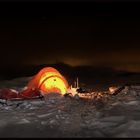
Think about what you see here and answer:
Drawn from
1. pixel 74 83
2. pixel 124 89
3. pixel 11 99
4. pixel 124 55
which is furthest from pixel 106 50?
pixel 11 99

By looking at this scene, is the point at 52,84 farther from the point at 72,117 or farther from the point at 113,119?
the point at 113,119

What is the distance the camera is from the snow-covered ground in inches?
58.8

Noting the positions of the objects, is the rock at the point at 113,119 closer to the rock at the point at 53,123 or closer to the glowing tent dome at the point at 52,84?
the rock at the point at 53,123

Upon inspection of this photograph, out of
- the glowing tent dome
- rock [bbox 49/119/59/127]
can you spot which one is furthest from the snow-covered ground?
the glowing tent dome

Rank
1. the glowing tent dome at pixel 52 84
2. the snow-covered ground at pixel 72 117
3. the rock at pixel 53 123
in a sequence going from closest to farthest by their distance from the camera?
the snow-covered ground at pixel 72 117 → the rock at pixel 53 123 → the glowing tent dome at pixel 52 84

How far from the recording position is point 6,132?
1.51 m

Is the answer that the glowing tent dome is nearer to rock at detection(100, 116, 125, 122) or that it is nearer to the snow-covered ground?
the snow-covered ground

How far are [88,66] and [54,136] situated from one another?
1.30 meters

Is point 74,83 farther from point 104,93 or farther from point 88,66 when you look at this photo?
point 104,93

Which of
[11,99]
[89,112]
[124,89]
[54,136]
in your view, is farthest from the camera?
[124,89]

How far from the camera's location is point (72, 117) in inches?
66.7

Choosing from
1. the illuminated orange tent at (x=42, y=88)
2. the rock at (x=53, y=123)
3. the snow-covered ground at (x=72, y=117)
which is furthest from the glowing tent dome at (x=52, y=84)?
the rock at (x=53, y=123)

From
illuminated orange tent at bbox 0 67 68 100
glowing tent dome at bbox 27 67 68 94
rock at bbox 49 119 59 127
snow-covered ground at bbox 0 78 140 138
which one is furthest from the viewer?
glowing tent dome at bbox 27 67 68 94

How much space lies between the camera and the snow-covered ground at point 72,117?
1.49 m
